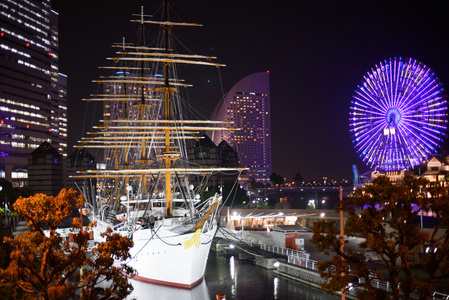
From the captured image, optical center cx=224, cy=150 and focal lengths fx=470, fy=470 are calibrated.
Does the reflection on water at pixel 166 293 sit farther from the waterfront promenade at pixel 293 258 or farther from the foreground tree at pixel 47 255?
the foreground tree at pixel 47 255

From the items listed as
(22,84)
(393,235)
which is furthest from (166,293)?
(22,84)

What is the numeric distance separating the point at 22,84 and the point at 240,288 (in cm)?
13668

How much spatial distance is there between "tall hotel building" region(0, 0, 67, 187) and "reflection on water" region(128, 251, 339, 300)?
109 metres

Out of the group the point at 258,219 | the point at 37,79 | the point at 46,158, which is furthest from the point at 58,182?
the point at 258,219

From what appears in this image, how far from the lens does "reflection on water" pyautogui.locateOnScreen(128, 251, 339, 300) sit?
3572 cm

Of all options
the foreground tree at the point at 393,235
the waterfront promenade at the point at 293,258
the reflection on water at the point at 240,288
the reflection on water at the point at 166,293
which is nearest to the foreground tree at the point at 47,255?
the foreground tree at the point at 393,235

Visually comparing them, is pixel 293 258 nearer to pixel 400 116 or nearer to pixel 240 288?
pixel 240 288

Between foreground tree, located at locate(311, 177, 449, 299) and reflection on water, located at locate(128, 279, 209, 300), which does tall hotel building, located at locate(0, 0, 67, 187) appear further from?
foreground tree, located at locate(311, 177, 449, 299)

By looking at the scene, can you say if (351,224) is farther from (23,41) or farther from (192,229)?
(23,41)

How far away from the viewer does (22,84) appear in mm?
153125

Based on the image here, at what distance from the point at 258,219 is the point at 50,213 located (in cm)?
5337

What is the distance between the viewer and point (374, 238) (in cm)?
1747

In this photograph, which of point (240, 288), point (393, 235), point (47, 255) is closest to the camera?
point (47, 255)

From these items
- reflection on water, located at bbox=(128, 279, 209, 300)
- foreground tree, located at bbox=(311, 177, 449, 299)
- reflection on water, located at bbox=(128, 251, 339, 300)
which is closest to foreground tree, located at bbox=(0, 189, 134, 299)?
foreground tree, located at bbox=(311, 177, 449, 299)
